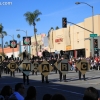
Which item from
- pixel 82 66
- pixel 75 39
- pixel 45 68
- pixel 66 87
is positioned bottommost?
pixel 66 87

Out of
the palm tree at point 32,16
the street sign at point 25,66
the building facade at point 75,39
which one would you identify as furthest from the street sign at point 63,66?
the palm tree at point 32,16

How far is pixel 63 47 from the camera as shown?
227 feet

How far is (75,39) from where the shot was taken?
63094 millimetres

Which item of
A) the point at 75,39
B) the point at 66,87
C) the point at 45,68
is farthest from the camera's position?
the point at 75,39

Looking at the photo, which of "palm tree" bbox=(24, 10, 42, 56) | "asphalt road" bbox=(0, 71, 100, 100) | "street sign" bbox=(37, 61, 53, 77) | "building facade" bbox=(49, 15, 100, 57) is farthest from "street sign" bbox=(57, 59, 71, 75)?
"palm tree" bbox=(24, 10, 42, 56)

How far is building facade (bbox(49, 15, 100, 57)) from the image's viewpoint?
184 feet

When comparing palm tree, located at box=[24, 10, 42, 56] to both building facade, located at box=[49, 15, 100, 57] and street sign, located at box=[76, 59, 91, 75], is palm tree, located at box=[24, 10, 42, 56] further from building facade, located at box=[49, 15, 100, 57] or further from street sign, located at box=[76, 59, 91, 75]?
street sign, located at box=[76, 59, 91, 75]

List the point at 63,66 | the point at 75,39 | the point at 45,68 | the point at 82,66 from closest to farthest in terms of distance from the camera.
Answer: the point at 45,68, the point at 63,66, the point at 82,66, the point at 75,39

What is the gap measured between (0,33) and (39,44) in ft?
68.9

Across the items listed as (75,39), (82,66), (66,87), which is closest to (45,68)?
(82,66)

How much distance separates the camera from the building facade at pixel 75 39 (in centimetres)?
5603

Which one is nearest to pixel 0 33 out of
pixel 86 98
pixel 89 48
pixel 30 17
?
pixel 30 17

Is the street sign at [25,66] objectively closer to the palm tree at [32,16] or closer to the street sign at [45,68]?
the street sign at [45,68]

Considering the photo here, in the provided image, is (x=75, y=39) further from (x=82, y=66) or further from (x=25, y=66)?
(x=25, y=66)
